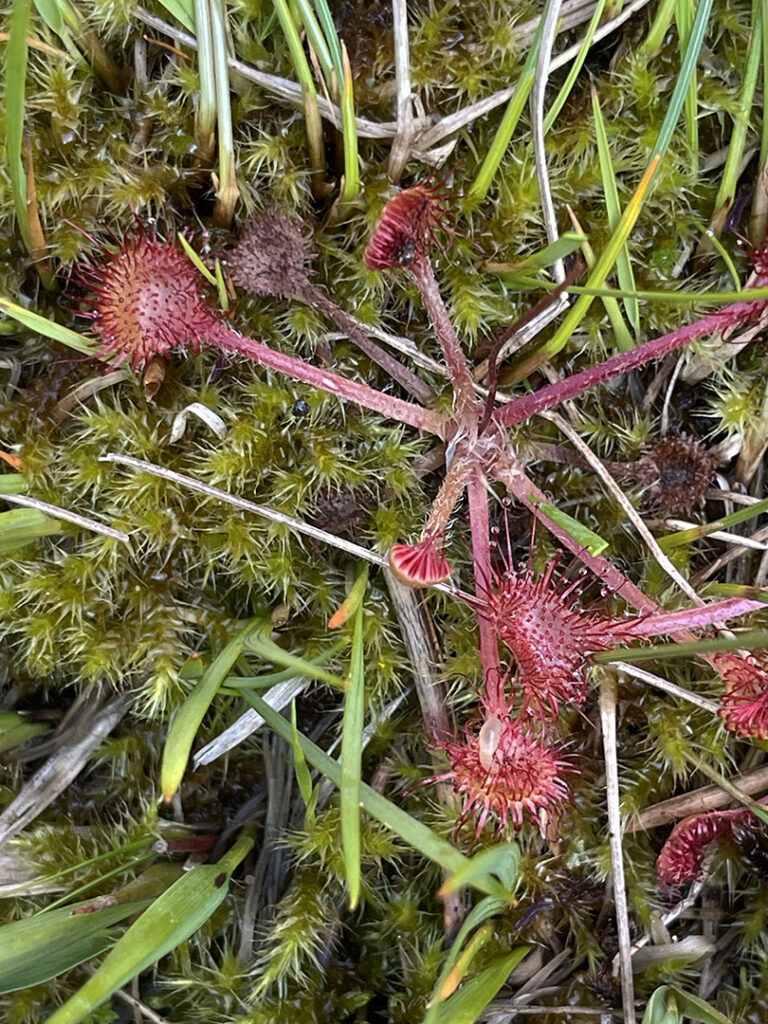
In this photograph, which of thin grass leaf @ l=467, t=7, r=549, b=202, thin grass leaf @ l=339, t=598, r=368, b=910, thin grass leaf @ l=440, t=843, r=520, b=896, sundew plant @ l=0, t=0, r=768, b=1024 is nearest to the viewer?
thin grass leaf @ l=440, t=843, r=520, b=896

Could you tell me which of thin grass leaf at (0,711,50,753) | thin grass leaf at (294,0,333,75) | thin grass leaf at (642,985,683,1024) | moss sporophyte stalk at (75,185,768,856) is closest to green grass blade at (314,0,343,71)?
thin grass leaf at (294,0,333,75)

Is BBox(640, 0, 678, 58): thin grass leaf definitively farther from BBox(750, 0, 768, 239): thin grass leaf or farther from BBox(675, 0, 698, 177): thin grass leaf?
BBox(750, 0, 768, 239): thin grass leaf

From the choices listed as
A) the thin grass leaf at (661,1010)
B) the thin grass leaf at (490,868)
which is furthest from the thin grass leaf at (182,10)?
the thin grass leaf at (661,1010)

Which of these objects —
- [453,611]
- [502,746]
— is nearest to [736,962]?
[502,746]

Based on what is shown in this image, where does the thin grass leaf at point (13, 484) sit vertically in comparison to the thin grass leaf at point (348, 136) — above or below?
below

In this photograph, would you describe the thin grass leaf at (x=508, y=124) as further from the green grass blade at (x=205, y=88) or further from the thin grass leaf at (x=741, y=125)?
the green grass blade at (x=205, y=88)

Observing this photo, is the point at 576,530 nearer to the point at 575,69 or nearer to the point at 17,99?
the point at 575,69
